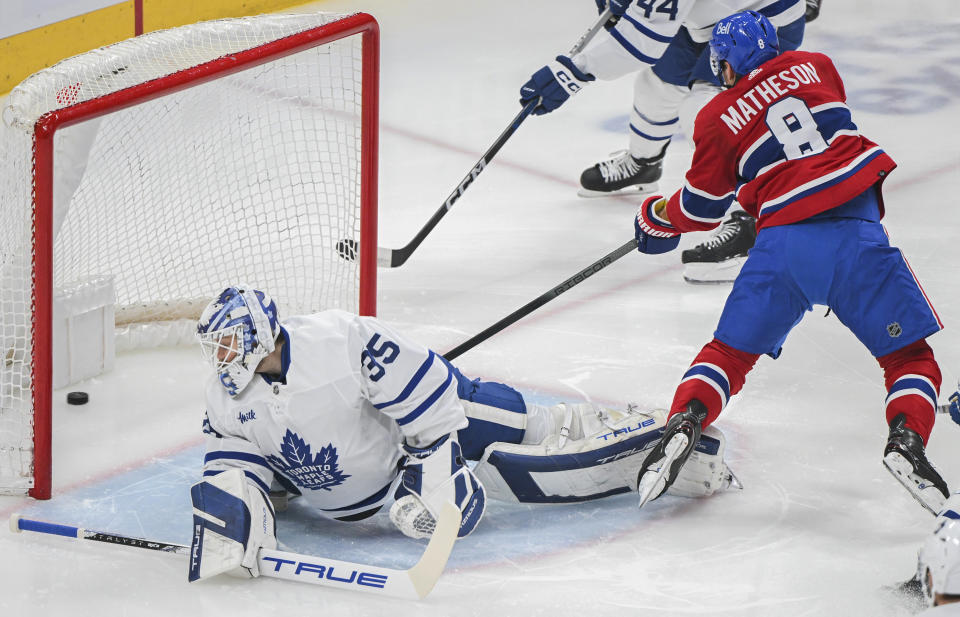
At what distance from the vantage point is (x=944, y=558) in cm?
219

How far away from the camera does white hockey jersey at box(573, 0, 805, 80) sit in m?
4.23

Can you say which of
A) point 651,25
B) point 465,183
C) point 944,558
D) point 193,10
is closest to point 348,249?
point 465,183

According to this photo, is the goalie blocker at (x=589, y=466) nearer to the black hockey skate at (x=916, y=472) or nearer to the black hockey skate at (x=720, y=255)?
the black hockey skate at (x=916, y=472)

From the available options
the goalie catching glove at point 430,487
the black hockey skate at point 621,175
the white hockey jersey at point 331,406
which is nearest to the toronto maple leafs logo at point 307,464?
the white hockey jersey at point 331,406

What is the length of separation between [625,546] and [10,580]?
121cm

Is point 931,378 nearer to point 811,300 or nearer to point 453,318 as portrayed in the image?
point 811,300

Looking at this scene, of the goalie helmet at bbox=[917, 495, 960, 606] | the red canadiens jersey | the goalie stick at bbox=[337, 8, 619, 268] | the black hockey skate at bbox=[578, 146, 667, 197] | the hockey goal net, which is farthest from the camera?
Answer: the black hockey skate at bbox=[578, 146, 667, 197]

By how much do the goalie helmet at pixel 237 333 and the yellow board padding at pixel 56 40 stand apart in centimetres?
338

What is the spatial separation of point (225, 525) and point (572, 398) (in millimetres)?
1220

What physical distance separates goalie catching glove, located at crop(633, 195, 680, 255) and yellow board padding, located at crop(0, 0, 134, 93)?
3.00 m

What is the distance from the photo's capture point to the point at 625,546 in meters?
2.99

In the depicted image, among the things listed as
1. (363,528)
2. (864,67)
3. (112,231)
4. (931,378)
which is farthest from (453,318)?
(864,67)

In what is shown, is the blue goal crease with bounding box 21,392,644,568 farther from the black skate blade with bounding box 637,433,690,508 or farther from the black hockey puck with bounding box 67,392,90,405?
the black hockey puck with bounding box 67,392,90,405

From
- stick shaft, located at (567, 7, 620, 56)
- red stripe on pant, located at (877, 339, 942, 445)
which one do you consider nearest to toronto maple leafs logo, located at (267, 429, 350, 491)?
red stripe on pant, located at (877, 339, 942, 445)
